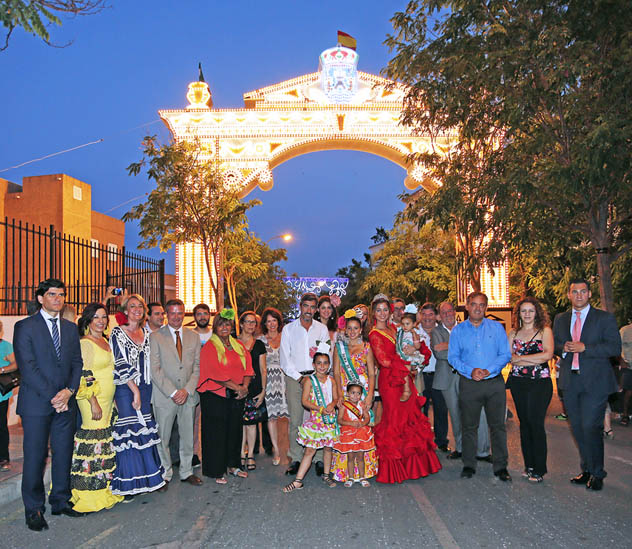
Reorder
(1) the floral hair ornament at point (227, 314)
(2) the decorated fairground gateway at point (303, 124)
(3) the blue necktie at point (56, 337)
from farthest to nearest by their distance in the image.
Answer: (2) the decorated fairground gateway at point (303, 124)
(1) the floral hair ornament at point (227, 314)
(3) the blue necktie at point (56, 337)

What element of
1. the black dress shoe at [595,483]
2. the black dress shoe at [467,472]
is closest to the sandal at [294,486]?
the black dress shoe at [467,472]

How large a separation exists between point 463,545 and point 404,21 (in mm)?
8327

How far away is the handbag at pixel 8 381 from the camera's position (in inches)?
262

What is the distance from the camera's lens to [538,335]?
6285 mm

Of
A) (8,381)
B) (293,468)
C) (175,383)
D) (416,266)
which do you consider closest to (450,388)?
(293,468)

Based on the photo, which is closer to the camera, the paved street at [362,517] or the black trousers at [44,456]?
the paved street at [362,517]

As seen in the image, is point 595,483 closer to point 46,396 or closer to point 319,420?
point 319,420

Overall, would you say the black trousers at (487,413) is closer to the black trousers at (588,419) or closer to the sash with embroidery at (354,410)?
the black trousers at (588,419)

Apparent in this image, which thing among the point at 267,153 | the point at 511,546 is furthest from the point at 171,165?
the point at 511,546

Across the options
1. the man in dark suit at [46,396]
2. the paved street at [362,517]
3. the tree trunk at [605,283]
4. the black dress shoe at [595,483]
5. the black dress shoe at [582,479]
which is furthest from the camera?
the tree trunk at [605,283]

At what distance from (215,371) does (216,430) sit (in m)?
0.61

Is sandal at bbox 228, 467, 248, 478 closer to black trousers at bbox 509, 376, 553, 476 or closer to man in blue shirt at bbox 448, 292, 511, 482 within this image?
man in blue shirt at bbox 448, 292, 511, 482

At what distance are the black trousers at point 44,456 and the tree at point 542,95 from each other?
6773 millimetres

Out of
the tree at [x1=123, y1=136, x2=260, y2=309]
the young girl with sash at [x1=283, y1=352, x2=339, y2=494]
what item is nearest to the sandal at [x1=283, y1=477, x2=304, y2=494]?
the young girl with sash at [x1=283, y1=352, x2=339, y2=494]
